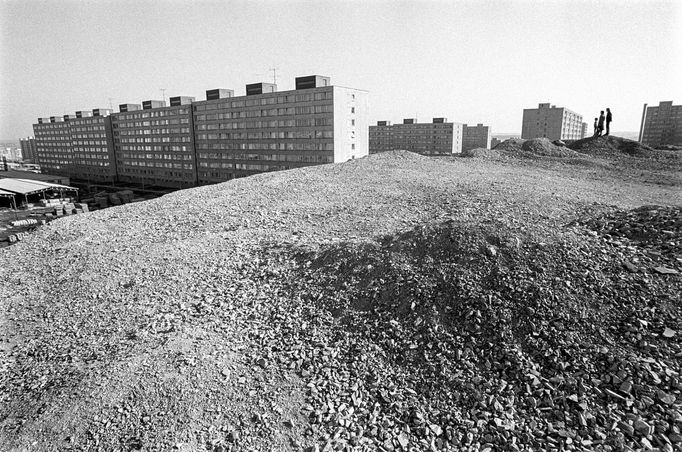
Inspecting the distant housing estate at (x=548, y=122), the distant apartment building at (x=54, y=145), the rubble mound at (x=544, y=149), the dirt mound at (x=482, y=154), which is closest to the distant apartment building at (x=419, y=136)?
the distant housing estate at (x=548, y=122)

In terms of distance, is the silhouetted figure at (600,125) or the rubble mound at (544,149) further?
the silhouetted figure at (600,125)

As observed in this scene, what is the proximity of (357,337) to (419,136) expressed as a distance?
104360mm

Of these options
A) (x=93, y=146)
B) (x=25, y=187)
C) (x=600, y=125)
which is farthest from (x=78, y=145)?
(x=600, y=125)

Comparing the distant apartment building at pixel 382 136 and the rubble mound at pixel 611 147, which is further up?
the distant apartment building at pixel 382 136

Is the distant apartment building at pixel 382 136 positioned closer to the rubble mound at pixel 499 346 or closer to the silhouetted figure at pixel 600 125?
the silhouetted figure at pixel 600 125

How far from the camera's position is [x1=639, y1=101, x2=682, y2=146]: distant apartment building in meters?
87.9

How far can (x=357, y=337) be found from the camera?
6.99 metres

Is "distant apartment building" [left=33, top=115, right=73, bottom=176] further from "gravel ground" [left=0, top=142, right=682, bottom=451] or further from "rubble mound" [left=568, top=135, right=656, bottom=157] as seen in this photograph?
"rubble mound" [left=568, top=135, right=656, bottom=157]

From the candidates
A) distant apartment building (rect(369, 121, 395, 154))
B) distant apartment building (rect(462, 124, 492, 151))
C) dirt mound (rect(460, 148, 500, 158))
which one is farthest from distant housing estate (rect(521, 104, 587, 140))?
dirt mound (rect(460, 148, 500, 158))

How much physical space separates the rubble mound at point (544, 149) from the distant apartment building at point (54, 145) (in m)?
110

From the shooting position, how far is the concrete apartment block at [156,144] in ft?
240

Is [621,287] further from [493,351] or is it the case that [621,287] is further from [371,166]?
[371,166]

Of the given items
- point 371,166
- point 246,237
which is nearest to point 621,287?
point 246,237

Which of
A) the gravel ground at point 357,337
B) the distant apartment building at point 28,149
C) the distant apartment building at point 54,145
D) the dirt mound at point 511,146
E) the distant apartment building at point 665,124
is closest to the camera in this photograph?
the gravel ground at point 357,337
